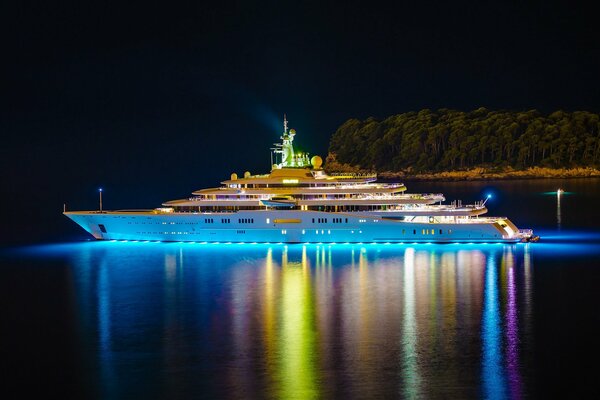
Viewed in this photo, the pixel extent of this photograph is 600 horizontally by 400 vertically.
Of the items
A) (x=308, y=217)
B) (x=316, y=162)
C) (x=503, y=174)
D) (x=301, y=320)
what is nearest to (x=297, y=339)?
(x=301, y=320)

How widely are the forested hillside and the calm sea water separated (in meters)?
80.8

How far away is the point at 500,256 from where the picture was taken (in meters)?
42.6

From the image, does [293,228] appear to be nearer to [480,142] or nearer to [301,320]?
[301,320]

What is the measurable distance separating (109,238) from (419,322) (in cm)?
2407

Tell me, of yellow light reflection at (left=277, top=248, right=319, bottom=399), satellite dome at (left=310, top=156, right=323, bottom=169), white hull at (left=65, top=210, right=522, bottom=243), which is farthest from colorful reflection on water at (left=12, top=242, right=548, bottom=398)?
satellite dome at (left=310, top=156, right=323, bottom=169)

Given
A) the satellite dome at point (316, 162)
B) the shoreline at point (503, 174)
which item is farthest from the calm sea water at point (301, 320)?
the shoreline at point (503, 174)

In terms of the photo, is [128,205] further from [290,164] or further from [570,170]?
[570,170]

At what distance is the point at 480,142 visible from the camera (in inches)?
5094

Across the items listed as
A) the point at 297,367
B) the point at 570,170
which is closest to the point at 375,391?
the point at 297,367

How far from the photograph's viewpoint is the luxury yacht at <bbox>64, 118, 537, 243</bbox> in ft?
150

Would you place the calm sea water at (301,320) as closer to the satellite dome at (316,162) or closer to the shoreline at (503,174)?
the satellite dome at (316,162)

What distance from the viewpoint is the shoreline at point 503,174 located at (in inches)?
4813

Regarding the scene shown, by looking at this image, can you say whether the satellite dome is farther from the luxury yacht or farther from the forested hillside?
the forested hillside

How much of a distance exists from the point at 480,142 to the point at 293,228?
286 ft
